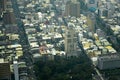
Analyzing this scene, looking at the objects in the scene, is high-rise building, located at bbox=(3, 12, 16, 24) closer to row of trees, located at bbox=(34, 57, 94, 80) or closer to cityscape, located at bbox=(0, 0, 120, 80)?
cityscape, located at bbox=(0, 0, 120, 80)

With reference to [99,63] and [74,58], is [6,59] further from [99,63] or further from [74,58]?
[99,63]

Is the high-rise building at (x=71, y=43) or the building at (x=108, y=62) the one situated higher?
the high-rise building at (x=71, y=43)

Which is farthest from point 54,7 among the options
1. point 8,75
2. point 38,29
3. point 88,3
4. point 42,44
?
point 8,75

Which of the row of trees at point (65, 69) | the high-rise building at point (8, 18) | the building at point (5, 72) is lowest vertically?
the row of trees at point (65, 69)

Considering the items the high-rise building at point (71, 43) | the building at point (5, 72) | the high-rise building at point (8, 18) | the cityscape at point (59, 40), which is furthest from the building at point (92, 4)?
the building at point (5, 72)

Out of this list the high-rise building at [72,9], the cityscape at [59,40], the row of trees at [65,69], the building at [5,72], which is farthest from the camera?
the high-rise building at [72,9]

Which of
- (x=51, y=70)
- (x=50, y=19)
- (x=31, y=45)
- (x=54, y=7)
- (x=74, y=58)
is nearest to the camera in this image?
(x=51, y=70)

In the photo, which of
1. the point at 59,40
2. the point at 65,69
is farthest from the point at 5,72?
the point at 59,40

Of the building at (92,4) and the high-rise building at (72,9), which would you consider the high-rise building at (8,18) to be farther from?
the building at (92,4)
